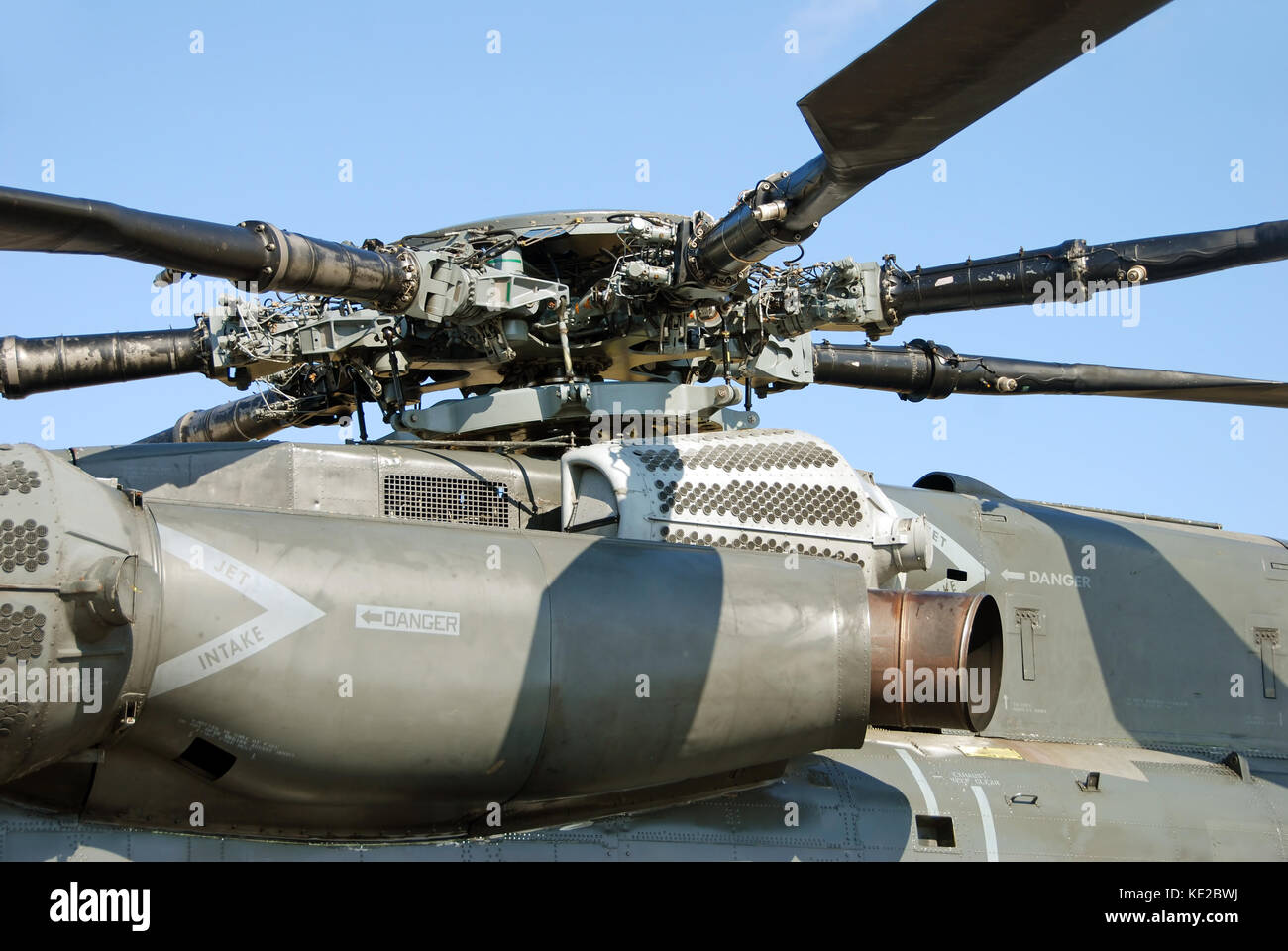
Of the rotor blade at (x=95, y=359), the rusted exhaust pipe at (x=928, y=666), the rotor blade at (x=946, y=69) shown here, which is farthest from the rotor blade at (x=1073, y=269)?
the rotor blade at (x=95, y=359)

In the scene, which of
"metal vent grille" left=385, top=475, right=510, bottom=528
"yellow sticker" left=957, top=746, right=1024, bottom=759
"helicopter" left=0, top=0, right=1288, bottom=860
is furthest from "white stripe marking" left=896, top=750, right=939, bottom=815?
"metal vent grille" left=385, top=475, right=510, bottom=528

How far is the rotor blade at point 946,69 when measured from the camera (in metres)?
4.85

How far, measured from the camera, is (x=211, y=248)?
663 cm

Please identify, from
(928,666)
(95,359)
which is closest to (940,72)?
(928,666)

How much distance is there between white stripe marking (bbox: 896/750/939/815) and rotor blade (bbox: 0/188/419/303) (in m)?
3.75

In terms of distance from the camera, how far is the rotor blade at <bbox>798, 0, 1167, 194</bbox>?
4848mm

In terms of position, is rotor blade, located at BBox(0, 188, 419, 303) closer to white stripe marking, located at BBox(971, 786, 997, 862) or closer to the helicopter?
the helicopter

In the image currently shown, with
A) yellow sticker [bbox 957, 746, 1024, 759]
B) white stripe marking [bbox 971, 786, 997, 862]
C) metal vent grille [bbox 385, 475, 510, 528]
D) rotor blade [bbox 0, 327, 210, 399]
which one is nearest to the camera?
white stripe marking [bbox 971, 786, 997, 862]

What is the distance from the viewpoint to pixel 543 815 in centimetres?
698

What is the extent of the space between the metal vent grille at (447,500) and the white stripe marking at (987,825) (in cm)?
297

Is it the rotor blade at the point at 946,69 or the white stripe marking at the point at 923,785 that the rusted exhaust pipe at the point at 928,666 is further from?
the rotor blade at the point at 946,69
